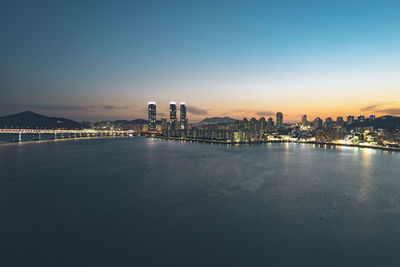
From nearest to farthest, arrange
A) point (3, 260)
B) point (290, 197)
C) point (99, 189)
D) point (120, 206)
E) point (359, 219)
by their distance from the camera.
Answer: point (3, 260), point (359, 219), point (120, 206), point (290, 197), point (99, 189)

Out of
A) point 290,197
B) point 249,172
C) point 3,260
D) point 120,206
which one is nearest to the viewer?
point 3,260

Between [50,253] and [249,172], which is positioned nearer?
[50,253]

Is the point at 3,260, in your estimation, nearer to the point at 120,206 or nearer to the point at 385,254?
the point at 120,206

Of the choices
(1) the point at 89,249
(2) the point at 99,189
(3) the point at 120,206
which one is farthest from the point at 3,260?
(2) the point at 99,189

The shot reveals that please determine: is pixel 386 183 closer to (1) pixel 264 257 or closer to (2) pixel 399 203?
(2) pixel 399 203

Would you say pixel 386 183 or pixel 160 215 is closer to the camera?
pixel 160 215

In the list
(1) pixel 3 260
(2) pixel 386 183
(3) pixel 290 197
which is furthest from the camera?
(2) pixel 386 183

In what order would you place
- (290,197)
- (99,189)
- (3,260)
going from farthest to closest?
(99,189)
(290,197)
(3,260)

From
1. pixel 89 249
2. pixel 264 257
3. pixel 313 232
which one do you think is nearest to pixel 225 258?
pixel 264 257
